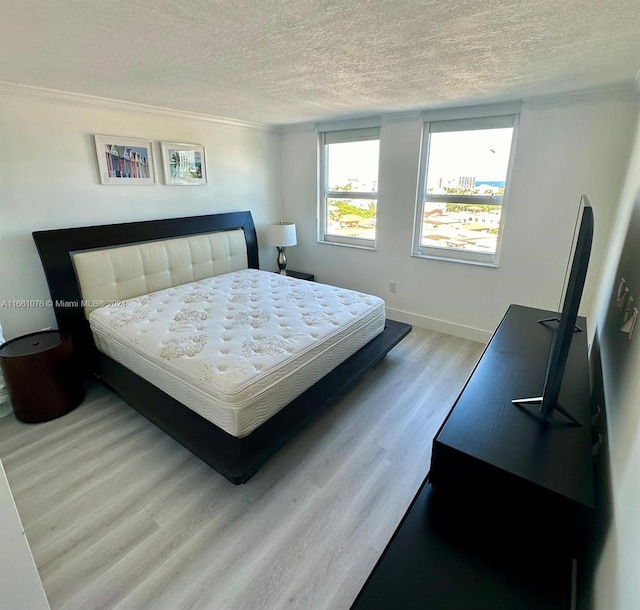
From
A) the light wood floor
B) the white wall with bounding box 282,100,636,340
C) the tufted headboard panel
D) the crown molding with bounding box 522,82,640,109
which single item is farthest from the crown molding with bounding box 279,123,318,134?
the light wood floor

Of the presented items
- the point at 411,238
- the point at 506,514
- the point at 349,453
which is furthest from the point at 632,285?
the point at 411,238

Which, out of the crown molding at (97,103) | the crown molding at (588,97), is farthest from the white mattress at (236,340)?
the crown molding at (588,97)

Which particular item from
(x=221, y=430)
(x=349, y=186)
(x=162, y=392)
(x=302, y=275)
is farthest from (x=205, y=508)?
(x=349, y=186)

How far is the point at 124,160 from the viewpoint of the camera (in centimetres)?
301

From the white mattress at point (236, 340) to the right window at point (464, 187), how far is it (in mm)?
1256

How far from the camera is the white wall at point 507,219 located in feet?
8.74

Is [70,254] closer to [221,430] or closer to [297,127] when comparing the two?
[221,430]

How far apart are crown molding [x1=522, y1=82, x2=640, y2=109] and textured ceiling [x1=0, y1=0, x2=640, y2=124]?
0.14 metres

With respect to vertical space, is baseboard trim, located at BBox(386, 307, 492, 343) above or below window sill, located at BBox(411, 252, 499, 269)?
below

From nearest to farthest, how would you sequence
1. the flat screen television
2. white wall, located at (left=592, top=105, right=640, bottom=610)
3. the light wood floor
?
1. white wall, located at (left=592, top=105, right=640, bottom=610)
2. the flat screen television
3. the light wood floor

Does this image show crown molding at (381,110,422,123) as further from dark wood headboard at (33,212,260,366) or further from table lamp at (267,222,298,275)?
dark wood headboard at (33,212,260,366)

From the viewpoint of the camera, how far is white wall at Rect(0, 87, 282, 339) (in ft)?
8.01

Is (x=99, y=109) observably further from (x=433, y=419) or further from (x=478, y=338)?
(x=478, y=338)

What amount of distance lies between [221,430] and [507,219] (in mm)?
2991
